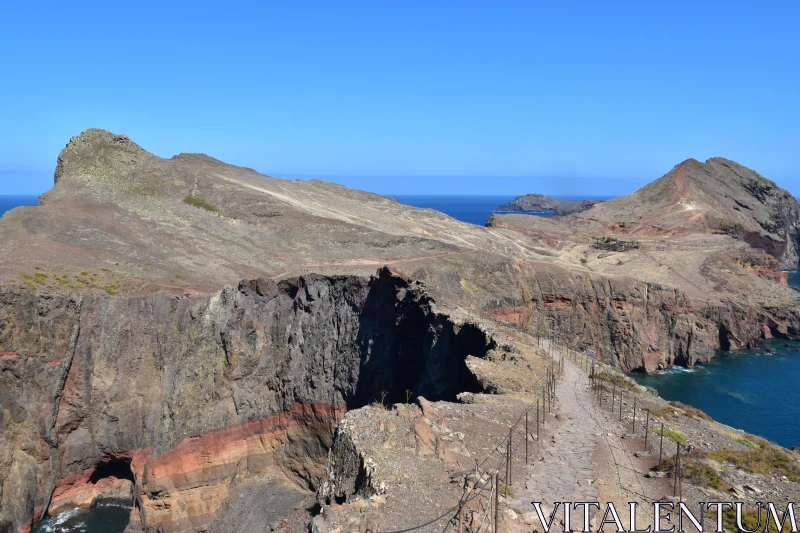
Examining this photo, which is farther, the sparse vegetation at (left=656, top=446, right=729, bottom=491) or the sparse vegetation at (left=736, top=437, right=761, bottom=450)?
the sparse vegetation at (left=736, top=437, right=761, bottom=450)

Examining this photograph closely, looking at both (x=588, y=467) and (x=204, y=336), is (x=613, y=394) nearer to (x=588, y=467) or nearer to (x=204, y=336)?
(x=588, y=467)

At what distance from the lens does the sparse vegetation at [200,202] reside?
64.0 m

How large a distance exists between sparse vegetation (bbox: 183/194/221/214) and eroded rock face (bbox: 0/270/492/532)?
74.0ft

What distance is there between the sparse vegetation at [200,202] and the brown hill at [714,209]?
76.4 m

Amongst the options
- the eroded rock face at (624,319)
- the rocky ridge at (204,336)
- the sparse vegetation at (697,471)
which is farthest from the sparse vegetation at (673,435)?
the eroded rock face at (624,319)

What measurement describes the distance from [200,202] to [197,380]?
28.2m

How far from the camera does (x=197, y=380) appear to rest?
138ft

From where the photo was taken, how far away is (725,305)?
76.3 m

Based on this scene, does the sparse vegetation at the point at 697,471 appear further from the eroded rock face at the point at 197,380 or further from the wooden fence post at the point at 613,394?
the eroded rock face at the point at 197,380

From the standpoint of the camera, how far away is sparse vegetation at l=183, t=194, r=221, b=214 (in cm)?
6397

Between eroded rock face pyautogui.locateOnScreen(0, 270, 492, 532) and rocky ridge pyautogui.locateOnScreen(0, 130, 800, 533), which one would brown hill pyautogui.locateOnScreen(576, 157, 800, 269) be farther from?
eroded rock face pyautogui.locateOnScreen(0, 270, 492, 532)

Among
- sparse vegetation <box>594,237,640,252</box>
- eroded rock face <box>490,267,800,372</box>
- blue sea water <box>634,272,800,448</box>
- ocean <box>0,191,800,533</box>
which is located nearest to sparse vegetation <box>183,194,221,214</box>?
ocean <box>0,191,800,533</box>

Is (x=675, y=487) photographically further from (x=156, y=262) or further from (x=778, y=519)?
(x=156, y=262)

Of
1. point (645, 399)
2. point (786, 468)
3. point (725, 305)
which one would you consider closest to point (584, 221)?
point (725, 305)
